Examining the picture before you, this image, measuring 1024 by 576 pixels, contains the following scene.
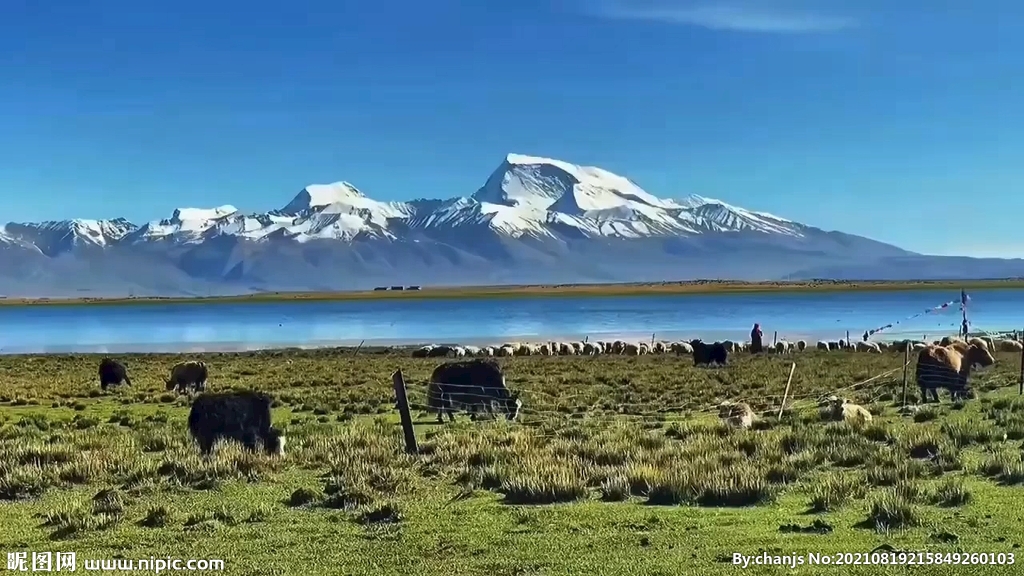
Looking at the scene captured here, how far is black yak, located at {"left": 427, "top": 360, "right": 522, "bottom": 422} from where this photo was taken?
1895cm

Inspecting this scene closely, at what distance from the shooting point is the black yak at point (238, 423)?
1368cm

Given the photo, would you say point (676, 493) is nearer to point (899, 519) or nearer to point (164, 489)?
point (899, 519)

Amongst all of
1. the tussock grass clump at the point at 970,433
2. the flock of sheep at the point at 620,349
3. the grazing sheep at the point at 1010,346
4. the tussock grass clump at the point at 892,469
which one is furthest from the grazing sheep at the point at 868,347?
the tussock grass clump at the point at 892,469

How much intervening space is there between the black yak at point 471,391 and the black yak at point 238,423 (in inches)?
203

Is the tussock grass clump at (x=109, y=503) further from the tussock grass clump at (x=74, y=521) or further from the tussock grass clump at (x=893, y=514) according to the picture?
the tussock grass clump at (x=893, y=514)

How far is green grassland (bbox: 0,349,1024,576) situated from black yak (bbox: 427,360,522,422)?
51 cm

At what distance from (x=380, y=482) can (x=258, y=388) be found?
1760cm

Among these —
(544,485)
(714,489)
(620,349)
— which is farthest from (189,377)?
(620,349)

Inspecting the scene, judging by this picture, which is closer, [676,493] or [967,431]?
[676,493]

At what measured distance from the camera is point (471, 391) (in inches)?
768

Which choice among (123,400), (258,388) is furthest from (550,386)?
(123,400)

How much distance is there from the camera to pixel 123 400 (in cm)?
2520

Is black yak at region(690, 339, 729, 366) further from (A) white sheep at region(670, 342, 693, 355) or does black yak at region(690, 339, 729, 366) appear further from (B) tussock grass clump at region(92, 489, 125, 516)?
(B) tussock grass clump at region(92, 489, 125, 516)

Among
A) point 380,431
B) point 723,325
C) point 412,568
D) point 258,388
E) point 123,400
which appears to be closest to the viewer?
point 412,568
